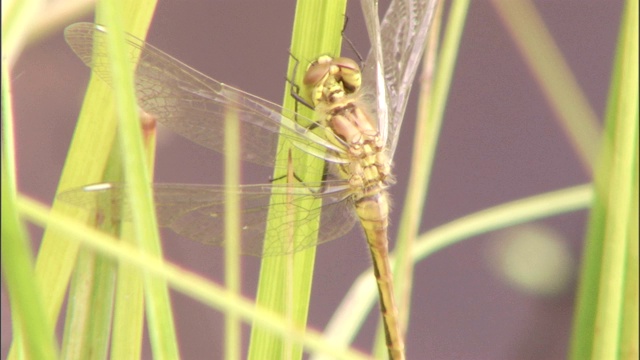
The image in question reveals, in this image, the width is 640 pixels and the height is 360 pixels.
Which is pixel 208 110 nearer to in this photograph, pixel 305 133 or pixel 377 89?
pixel 305 133

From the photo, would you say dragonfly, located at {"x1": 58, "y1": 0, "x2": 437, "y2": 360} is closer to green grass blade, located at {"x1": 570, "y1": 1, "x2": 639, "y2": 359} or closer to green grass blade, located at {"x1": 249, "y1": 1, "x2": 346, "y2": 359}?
green grass blade, located at {"x1": 249, "y1": 1, "x2": 346, "y2": 359}

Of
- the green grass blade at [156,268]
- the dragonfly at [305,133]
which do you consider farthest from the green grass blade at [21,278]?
the dragonfly at [305,133]

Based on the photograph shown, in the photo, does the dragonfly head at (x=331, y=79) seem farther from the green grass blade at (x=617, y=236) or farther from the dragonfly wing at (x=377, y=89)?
the green grass blade at (x=617, y=236)

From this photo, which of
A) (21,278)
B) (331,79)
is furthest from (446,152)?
(21,278)

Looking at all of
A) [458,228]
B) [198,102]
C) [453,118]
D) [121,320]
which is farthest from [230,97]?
[453,118]

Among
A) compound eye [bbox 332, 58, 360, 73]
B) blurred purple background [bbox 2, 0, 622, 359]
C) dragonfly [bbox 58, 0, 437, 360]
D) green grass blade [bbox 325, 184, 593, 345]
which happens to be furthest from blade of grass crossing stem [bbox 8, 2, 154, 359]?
blurred purple background [bbox 2, 0, 622, 359]

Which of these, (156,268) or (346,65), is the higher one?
(346,65)

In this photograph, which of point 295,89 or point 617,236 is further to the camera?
point 295,89
